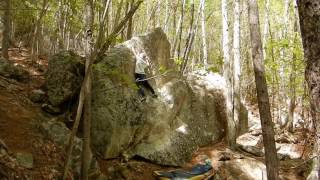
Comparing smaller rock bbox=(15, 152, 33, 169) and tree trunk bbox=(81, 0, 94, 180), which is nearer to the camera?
smaller rock bbox=(15, 152, 33, 169)

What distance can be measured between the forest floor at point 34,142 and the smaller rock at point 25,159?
0.08 m

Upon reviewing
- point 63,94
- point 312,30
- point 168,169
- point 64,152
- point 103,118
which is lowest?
point 168,169

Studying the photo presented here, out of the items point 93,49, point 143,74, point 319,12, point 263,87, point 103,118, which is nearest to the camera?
point 319,12

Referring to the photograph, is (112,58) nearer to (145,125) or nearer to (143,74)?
Answer: (143,74)

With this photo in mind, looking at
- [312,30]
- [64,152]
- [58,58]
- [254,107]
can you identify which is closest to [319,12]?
[312,30]

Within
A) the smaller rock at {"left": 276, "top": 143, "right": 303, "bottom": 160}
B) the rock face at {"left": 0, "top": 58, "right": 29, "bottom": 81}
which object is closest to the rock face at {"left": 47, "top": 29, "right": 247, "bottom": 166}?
the rock face at {"left": 0, "top": 58, "right": 29, "bottom": 81}

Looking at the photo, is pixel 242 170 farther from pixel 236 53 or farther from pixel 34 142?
pixel 34 142

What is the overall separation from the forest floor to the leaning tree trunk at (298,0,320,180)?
5.76 m

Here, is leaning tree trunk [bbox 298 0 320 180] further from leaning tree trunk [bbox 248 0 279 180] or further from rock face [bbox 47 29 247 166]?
rock face [bbox 47 29 247 166]

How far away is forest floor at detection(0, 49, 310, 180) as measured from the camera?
7.12 meters

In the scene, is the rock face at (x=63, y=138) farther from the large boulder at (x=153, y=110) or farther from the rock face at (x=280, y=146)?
the rock face at (x=280, y=146)

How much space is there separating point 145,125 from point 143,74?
4.72 ft

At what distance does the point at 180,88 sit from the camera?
39.3 feet

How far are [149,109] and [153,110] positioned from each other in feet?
0.70
